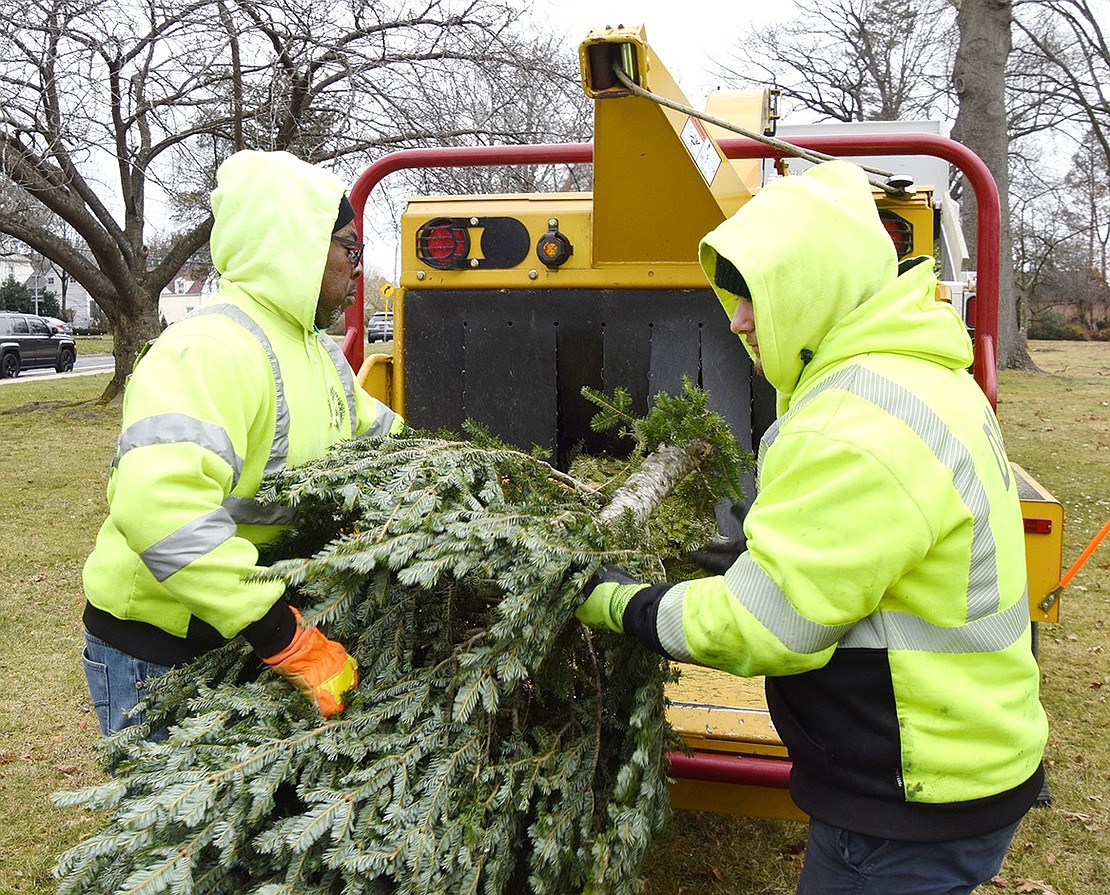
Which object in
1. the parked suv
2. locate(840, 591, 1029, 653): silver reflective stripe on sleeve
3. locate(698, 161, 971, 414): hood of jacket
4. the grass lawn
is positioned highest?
locate(698, 161, 971, 414): hood of jacket

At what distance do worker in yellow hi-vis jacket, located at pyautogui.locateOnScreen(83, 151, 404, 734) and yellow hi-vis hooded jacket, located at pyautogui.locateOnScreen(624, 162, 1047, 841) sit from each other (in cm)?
84

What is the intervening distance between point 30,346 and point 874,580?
1143 inches

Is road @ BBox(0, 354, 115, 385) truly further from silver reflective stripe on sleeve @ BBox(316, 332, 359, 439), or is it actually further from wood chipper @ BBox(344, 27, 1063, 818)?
silver reflective stripe on sleeve @ BBox(316, 332, 359, 439)

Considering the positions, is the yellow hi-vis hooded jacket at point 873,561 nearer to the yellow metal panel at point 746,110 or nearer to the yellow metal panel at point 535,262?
the yellow metal panel at point 535,262

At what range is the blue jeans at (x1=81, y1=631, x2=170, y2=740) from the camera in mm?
2264

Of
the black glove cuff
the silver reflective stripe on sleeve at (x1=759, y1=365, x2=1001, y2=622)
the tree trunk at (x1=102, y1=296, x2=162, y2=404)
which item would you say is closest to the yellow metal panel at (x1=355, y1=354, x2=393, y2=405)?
the black glove cuff

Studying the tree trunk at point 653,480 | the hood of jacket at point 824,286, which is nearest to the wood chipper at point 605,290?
the tree trunk at point 653,480

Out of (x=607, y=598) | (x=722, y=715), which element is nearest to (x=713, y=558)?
(x=722, y=715)

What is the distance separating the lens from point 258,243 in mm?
2357

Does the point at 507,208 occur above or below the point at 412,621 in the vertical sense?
above

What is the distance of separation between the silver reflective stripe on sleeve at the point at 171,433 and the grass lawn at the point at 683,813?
146 centimetres

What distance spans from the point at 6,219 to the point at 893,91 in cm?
2601

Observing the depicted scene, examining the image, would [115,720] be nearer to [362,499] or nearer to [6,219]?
[362,499]

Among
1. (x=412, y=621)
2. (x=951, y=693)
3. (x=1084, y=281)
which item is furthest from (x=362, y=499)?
(x=1084, y=281)
